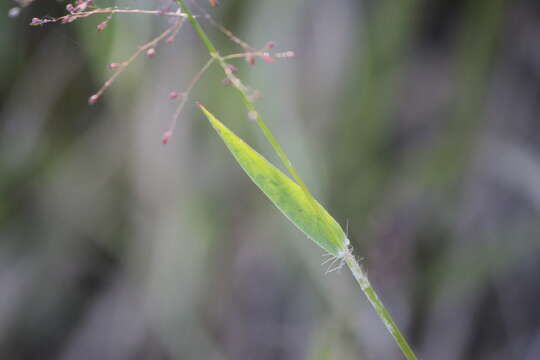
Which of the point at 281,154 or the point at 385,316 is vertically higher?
the point at 281,154

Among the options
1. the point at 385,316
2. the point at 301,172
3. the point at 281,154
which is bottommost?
the point at 301,172

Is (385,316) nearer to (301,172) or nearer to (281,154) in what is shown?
(281,154)

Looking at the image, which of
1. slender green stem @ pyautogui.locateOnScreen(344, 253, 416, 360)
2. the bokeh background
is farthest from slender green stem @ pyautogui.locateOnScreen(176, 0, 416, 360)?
the bokeh background

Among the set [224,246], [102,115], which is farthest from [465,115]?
[102,115]

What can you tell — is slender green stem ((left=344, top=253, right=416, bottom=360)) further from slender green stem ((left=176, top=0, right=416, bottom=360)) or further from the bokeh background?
the bokeh background

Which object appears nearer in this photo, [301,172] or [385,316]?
[385,316]

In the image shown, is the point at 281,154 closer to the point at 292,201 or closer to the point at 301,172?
the point at 292,201

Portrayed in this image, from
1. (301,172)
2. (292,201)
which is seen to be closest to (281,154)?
(292,201)
